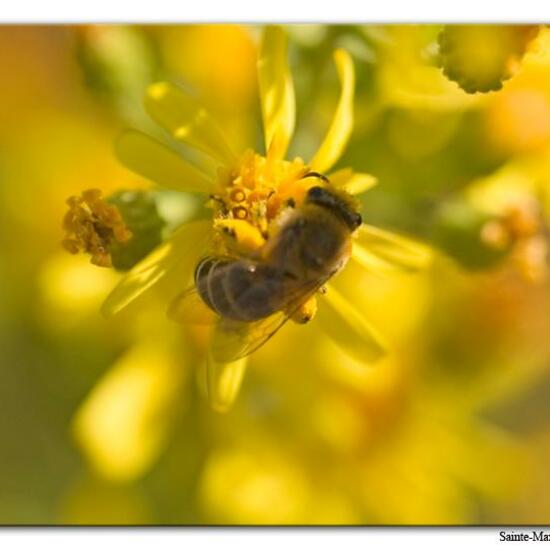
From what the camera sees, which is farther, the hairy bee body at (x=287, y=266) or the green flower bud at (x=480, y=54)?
the green flower bud at (x=480, y=54)

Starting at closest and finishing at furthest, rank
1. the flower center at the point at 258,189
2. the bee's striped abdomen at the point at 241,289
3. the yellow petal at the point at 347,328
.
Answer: the bee's striped abdomen at the point at 241,289, the flower center at the point at 258,189, the yellow petal at the point at 347,328

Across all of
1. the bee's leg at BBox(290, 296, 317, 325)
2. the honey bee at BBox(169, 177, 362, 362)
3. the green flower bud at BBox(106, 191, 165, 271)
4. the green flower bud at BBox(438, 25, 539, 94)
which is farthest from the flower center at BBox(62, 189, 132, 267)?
the green flower bud at BBox(438, 25, 539, 94)

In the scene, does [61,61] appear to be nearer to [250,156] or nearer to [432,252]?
[250,156]

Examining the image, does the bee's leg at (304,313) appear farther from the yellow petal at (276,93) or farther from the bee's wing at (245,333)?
the yellow petal at (276,93)

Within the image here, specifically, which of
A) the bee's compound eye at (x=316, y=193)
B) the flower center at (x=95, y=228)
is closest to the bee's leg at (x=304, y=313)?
the bee's compound eye at (x=316, y=193)

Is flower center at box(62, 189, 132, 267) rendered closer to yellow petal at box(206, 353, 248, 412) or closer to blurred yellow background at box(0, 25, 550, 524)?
blurred yellow background at box(0, 25, 550, 524)

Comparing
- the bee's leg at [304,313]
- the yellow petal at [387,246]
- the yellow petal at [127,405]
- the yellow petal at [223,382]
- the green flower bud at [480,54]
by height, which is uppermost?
the green flower bud at [480,54]
